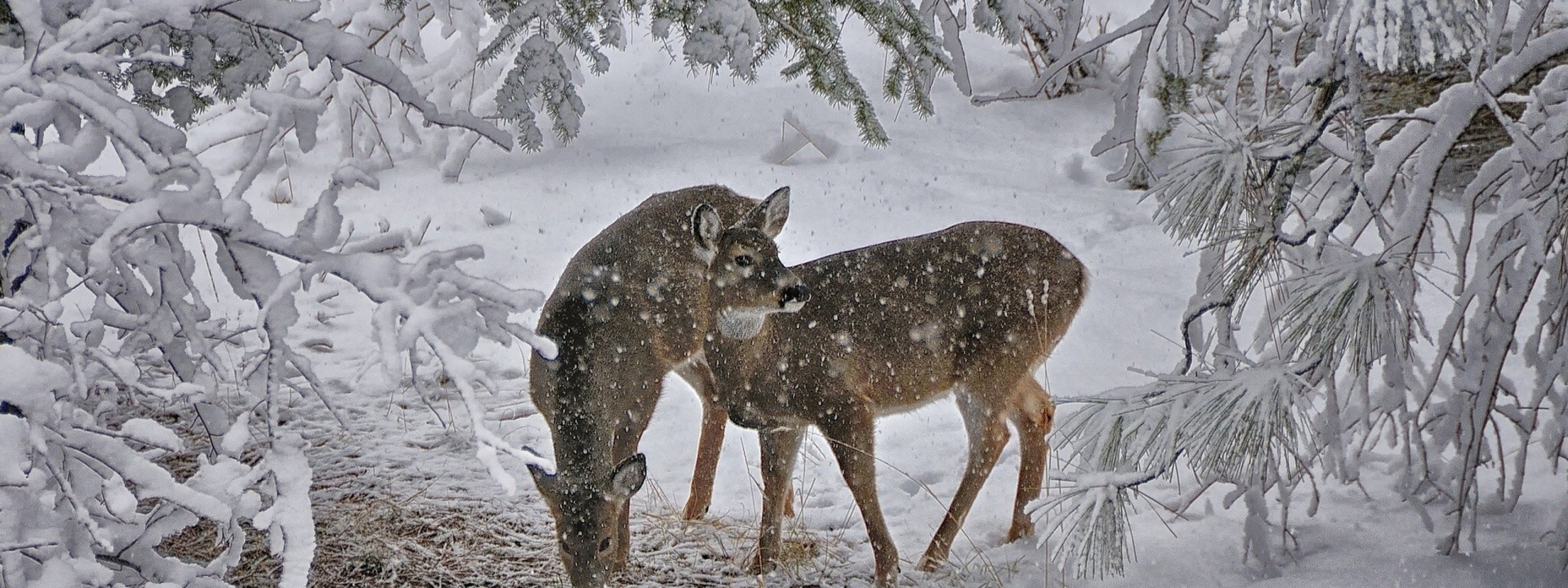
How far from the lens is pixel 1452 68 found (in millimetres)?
7535

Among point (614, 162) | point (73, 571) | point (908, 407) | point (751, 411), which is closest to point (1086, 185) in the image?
point (614, 162)

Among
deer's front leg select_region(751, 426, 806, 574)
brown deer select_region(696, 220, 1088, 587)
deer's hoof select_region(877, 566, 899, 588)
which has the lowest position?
deer's hoof select_region(877, 566, 899, 588)

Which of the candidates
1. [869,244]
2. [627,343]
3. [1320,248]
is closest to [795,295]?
[627,343]

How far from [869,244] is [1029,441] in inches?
123

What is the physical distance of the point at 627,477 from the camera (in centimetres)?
371

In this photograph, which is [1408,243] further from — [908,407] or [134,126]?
[134,126]

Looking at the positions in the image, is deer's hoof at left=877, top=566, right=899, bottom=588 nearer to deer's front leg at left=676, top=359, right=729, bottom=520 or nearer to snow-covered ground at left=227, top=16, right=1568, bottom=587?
snow-covered ground at left=227, top=16, right=1568, bottom=587

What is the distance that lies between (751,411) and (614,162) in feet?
17.1

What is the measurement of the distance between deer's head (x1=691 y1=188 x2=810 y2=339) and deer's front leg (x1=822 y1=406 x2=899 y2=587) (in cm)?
44

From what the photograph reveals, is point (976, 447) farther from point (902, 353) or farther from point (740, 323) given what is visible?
point (740, 323)

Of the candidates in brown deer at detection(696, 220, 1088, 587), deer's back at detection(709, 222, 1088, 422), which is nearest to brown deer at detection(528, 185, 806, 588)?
brown deer at detection(696, 220, 1088, 587)

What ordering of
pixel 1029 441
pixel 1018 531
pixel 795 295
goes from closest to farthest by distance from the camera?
pixel 795 295 < pixel 1018 531 < pixel 1029 441

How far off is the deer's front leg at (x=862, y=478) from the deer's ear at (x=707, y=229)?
71 cm

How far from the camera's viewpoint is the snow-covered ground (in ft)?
13.4
